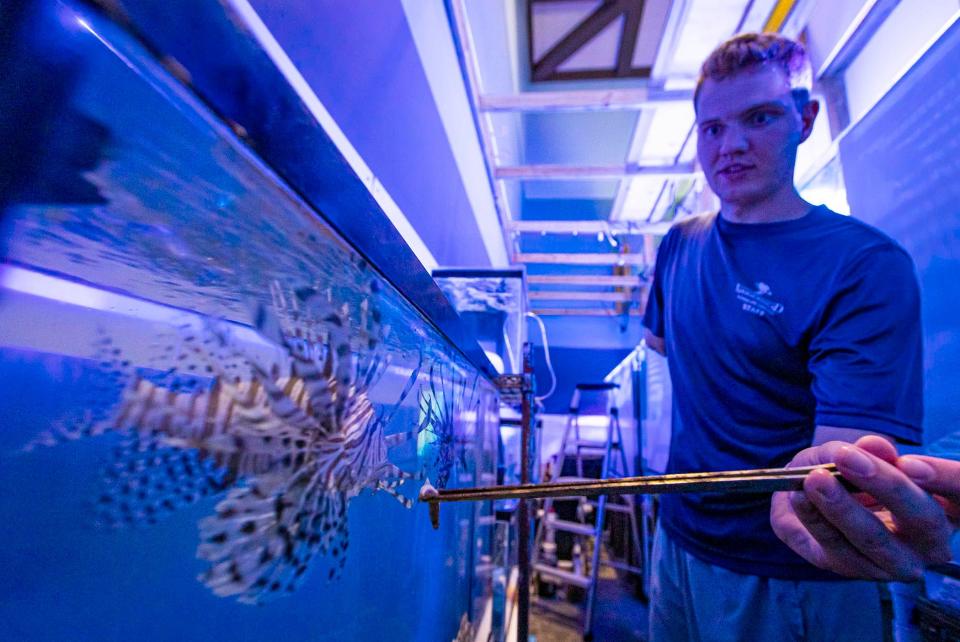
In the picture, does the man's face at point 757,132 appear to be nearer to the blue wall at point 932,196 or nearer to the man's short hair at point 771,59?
the man's short hair at point 771,59

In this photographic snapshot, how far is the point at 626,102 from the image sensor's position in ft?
7.39

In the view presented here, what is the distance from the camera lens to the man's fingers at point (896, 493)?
1.22 ft

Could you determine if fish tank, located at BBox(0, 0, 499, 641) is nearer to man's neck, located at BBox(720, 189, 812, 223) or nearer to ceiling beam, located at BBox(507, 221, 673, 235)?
man's neck, located at BBox(720, 189, 812, 223)

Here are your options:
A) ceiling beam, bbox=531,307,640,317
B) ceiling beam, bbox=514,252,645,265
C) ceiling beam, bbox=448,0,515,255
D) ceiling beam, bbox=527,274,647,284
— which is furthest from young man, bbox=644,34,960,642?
ceiling beam, bbox=531,307,640,317

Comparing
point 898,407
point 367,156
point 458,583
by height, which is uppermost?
point 367,156

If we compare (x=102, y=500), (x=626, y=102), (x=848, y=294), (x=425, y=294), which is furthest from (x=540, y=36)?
(x=102, y=500)

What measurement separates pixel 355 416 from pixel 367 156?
33.1 inches

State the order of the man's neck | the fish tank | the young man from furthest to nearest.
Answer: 1. the man's neck
2. the young man
3. the fish tank

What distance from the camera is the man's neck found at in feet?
2.95

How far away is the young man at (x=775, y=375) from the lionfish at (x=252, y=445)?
45 centimetres

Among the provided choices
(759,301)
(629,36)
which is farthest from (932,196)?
(629,36)

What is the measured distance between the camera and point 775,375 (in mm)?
Result: 810

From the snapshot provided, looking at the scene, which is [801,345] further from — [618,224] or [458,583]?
[618,224]

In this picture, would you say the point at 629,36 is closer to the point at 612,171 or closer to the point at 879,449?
the point at 612,171
